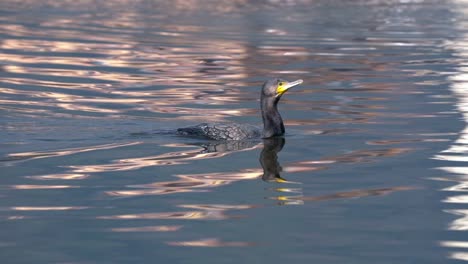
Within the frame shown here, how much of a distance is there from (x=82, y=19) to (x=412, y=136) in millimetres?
29149

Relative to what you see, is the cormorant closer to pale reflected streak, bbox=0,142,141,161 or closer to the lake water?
the lake water

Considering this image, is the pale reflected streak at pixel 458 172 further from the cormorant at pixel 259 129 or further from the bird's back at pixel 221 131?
the bird's back at pixel 221 131

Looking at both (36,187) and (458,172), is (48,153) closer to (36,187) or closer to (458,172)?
(36,187)

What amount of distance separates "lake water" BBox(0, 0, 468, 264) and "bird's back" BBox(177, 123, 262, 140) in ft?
0.52

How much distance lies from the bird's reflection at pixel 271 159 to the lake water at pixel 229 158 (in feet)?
0.11

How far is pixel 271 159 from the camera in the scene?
14047 millimetres

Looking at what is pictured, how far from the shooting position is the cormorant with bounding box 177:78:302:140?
15148mm

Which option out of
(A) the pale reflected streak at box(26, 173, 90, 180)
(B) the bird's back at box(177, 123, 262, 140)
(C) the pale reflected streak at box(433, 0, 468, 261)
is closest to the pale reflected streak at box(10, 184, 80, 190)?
(A) the pale reflected streak at box(26, 173, 90, 180)

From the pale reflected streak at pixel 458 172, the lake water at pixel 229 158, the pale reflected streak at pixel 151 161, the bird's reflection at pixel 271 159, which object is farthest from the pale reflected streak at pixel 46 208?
the pale reflected streak at pixel 458 172

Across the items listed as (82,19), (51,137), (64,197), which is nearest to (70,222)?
(64,197)

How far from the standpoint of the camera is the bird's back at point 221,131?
1511cm

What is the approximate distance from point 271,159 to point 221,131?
127cm

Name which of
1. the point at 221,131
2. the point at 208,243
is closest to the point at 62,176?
the point at 221,131

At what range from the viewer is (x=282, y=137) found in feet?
51.2
